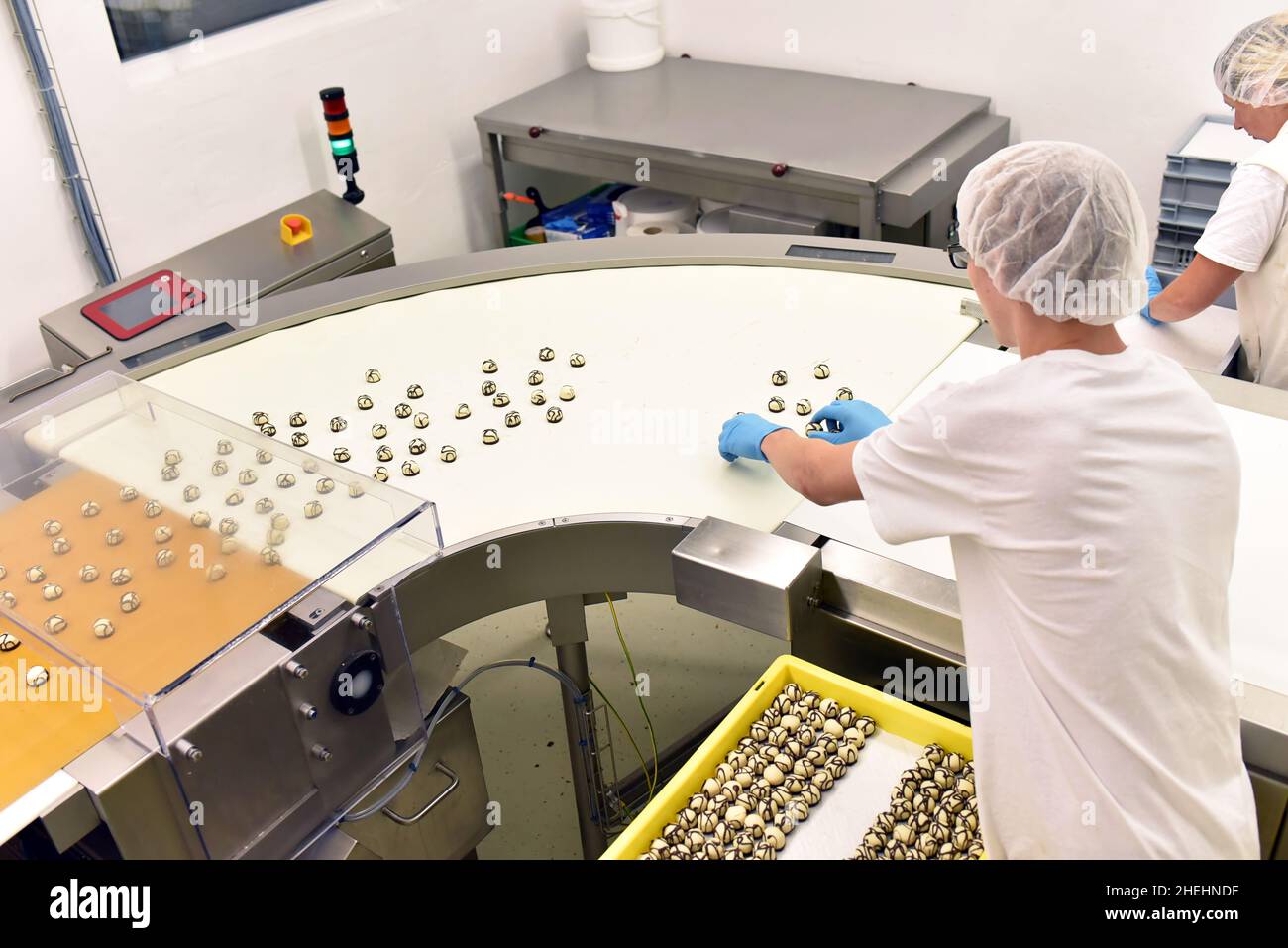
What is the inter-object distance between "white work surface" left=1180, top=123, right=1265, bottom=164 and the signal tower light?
2.11 m

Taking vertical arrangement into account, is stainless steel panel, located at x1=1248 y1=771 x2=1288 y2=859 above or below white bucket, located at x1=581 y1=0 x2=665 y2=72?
below

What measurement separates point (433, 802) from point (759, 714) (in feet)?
1.84

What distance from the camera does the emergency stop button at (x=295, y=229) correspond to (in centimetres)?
286

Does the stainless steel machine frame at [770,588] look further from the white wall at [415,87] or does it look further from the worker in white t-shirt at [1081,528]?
the white wall at [415,87]

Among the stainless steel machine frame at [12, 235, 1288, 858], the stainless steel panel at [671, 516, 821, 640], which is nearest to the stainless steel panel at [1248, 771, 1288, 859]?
the stainless steel machine frame at [12, 235, 1288, 858]

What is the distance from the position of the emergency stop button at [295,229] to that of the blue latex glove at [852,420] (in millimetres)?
1724

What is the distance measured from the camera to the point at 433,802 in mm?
1715

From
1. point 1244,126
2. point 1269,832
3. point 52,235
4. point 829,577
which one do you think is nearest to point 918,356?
point 829,577

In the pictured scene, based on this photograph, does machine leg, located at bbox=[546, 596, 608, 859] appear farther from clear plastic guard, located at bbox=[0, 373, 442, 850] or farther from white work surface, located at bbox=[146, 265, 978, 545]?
clear plastic guard, located at bbox=[0, 373, 442, 850]

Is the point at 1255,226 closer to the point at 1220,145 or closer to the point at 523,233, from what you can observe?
the point at 1220,145

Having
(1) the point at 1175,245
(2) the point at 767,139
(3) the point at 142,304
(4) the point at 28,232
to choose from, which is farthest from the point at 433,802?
(1) the point at 1175,245

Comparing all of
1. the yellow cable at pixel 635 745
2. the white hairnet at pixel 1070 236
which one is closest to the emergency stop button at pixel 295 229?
the yellow cable at pixel 635 745

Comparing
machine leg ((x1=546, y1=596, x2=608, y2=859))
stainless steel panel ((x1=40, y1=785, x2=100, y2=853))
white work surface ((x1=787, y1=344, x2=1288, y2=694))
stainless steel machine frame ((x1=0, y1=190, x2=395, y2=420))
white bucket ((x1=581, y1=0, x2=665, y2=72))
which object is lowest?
machine leg ((x1=546, y1=596, x2=608, y2=859))

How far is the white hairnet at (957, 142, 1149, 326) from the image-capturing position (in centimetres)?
112
